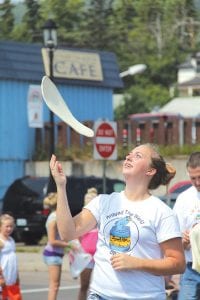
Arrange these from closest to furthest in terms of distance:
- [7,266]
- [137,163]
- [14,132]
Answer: [137,163] < [7,266] < [14,132]

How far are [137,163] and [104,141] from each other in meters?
13.0

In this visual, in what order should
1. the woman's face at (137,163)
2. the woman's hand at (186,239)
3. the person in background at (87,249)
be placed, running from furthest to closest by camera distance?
the person in background at (87,249) < the woman's hand at (186,239) < the woman's face at (137,163)

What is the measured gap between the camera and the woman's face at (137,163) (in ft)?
20.3

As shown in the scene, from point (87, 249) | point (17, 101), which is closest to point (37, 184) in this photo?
point (17, 101)

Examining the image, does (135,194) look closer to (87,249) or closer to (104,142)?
(87,249)

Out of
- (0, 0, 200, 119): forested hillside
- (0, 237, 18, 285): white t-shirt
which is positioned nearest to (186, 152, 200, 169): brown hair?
(0, 237, 18, 285): white t-shirt

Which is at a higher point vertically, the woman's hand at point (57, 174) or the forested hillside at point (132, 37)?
the forested hillside at point (132, 37)

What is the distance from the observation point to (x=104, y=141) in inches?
757

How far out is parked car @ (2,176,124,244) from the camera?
2473 centimetres

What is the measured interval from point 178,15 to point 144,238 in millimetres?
52015

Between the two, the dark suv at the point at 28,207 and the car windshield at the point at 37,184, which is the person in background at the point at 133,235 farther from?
the car windshield at the point at 37,184

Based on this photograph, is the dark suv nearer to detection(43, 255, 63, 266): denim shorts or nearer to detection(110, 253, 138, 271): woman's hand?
detection(43, 255, 63, 266): denim shorts

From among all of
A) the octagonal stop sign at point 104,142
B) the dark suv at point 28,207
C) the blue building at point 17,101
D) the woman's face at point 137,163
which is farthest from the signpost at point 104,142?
the blue building at point 17,101

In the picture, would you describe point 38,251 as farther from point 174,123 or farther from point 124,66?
point 124,66
